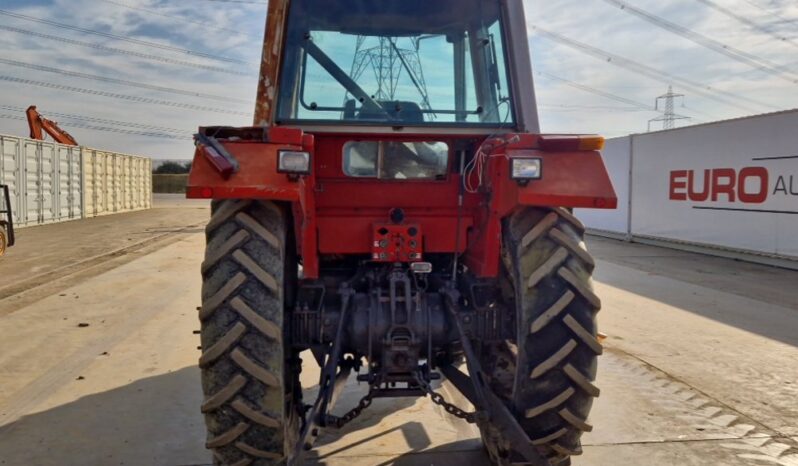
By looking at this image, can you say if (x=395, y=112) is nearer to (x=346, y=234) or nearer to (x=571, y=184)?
(x=346, y=234)

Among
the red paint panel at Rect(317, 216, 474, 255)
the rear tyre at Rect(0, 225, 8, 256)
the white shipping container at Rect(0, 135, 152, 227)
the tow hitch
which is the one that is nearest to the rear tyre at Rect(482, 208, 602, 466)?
the tow hitch

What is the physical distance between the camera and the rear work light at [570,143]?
2863 millimetres

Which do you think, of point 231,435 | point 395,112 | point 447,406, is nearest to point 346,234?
point 395,112

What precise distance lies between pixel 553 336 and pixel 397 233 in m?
0.93

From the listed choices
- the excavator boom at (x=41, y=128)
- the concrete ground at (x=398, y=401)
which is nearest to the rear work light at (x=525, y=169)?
the concrete ground at (x=398, y=401)

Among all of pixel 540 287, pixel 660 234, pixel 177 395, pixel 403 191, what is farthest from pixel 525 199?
pixel 660 234

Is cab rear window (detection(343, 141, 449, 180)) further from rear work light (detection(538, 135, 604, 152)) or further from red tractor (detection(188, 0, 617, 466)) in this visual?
rear work light (detection(538, 135, 604, 152))

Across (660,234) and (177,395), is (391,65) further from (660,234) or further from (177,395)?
(660,234)

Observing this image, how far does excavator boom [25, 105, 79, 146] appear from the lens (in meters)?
22.1

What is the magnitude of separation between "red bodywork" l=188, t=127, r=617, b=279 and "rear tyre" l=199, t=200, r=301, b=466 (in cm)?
26

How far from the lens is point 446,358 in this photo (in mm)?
3570

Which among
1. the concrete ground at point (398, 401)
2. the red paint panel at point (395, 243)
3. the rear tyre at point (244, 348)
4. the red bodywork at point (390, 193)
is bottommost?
the concrete ground at point (398, 401)

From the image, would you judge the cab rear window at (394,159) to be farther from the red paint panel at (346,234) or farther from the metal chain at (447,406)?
the metal chain at (447,406)

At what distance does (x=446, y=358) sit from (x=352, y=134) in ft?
4.54
